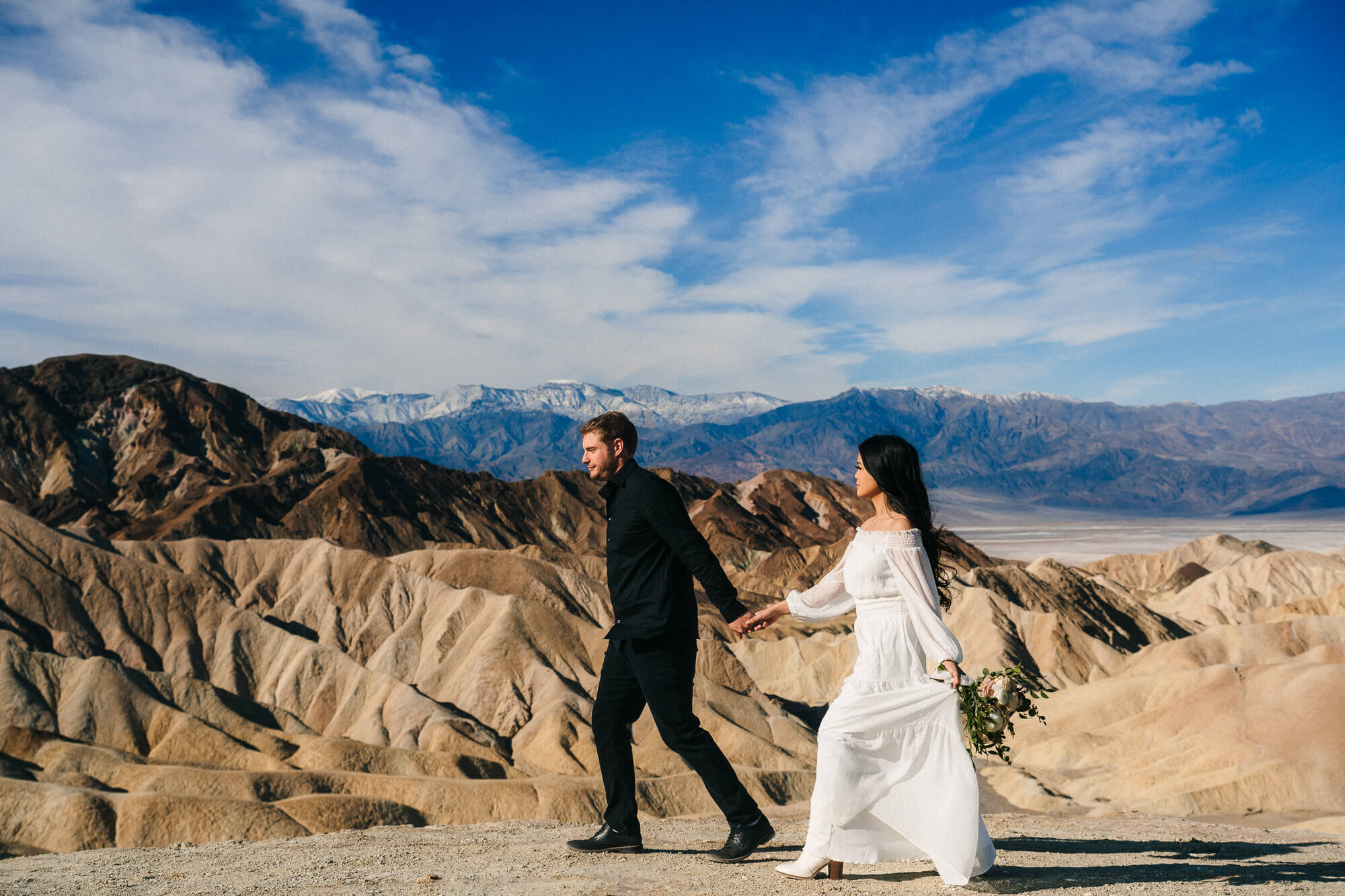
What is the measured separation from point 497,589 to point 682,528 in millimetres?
54634

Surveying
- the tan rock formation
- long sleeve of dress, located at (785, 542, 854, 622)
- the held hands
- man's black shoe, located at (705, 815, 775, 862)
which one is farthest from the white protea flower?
the tan rock formation

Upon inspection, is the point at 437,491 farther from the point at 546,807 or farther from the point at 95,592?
the point at 546,807

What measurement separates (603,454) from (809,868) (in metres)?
2.81

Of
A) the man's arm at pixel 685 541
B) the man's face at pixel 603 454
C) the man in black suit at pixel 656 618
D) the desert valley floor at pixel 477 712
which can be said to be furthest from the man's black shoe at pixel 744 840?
the man's face at pixel 603 454

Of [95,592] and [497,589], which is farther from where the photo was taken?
[497,589]

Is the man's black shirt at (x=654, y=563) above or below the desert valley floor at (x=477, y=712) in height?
above

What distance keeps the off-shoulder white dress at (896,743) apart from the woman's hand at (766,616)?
591 mm

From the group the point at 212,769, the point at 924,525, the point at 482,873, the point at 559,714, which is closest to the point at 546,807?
the point at 212,769

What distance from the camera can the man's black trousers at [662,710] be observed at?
5.90m

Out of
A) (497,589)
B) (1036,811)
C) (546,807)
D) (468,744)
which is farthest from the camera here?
(497,589)

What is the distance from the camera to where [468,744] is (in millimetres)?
38000

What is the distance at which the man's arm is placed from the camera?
5727 millimetres

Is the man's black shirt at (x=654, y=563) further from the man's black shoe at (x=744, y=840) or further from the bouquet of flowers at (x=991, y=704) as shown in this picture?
the bouquet of flowers at (x=991, y=704)

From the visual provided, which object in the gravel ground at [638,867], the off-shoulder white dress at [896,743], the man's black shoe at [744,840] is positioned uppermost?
the off-shoulder white dress at [896,743]
